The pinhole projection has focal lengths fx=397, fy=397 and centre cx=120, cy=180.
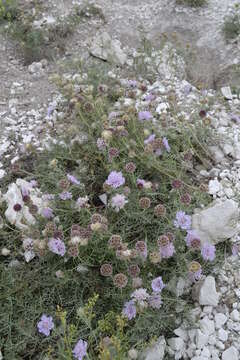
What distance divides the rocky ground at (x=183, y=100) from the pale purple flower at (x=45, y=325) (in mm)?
530

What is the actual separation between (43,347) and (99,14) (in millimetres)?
4315

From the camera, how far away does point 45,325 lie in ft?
7.07

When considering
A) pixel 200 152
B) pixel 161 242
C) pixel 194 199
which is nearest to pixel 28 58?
pixel 200 152

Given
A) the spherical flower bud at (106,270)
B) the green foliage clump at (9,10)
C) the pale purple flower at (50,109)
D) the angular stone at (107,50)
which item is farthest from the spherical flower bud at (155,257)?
→ the green foliage clump at (9,10)

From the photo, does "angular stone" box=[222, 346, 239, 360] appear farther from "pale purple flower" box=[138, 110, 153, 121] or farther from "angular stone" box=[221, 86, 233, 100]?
"angular stone" box=[221, 86, 233, 100]

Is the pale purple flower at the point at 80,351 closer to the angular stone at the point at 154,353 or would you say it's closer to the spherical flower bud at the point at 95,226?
the angular stone at the point at 154,353

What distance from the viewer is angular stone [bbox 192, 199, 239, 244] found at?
2455 millimetres

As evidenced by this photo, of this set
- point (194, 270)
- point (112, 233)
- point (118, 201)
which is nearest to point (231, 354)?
point (194, 270)

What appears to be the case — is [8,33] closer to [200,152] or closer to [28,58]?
[28,58]

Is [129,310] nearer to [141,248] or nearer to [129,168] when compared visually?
[141,248]

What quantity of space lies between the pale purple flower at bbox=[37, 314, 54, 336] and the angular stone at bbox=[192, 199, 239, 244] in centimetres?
102

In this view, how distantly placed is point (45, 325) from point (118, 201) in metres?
0.83

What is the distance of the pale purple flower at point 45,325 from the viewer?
2.15m

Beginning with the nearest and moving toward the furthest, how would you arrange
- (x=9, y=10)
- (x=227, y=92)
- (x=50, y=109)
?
1. (x=50, y=109)
2. (x=227, y=92)
3. (x=9, y=10)
